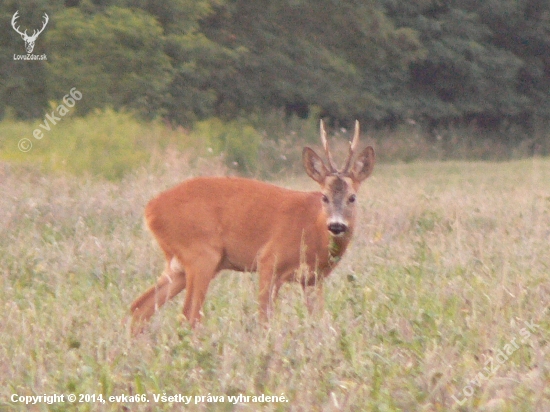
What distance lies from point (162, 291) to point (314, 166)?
1272 millimetres

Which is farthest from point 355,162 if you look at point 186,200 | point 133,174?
point 133,174

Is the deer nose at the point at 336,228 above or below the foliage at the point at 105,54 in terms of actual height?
above

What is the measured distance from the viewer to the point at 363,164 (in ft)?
22.8

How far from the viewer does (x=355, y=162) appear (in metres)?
6.94

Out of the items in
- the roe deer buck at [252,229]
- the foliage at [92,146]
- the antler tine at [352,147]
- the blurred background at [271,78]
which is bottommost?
the blurred background at [271,78]

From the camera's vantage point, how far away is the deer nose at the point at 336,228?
A: 6293 mm

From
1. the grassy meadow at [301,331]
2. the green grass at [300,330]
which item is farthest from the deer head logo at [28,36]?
the grassy meadow at [301,331]

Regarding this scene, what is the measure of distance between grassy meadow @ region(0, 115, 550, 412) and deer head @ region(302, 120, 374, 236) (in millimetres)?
365

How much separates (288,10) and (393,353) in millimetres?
27014

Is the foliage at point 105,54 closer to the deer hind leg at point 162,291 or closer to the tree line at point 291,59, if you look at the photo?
the tree line at point 291,59

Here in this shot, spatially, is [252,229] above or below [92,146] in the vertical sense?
above

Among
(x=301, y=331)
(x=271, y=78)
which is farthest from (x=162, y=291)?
(x=271, y=78)

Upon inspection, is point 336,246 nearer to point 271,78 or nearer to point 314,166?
Answer: point 314,166

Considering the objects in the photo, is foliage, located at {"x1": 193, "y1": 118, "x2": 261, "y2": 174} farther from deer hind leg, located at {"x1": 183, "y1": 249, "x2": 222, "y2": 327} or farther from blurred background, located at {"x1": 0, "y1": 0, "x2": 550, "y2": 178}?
deer hind leg, located at {"x1": 183, "y1": 249, "x2": 222, "y2": 327}
